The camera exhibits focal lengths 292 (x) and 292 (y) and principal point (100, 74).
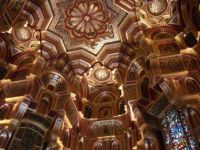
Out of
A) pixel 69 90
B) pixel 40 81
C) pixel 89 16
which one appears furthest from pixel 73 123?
pixel 89 16

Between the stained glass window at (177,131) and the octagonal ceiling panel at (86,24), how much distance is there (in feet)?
20.3

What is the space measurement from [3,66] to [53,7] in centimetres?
439

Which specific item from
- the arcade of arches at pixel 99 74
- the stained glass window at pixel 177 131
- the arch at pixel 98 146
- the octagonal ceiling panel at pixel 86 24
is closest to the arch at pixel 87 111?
the arcade of arches at pixel 99 74

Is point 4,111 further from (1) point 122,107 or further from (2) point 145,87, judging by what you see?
(2) point 145,87

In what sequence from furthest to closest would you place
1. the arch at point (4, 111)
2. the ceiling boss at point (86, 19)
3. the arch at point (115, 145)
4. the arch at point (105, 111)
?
the ceiling boss at point (86, 19)
the arch at point (105, 111)
the arch at point (115, 145)
the arch at point (4, 111)

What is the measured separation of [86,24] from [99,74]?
3078 mm

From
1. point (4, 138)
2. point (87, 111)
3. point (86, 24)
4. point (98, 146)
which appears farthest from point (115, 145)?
point (86, 24)

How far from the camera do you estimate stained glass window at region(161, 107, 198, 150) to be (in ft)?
34.8

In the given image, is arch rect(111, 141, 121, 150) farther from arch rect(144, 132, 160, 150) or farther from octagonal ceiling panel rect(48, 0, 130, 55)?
octagonal ceiling panel rect(48, 0, 130, 55)

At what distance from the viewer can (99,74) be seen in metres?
17.4

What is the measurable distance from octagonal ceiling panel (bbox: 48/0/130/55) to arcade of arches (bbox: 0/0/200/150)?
0.06m

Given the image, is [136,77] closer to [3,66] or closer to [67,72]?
[67,72]

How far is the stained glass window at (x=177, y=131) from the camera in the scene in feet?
34.8

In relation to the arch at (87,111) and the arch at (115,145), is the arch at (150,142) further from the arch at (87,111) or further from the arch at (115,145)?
the arch at (87,111)
